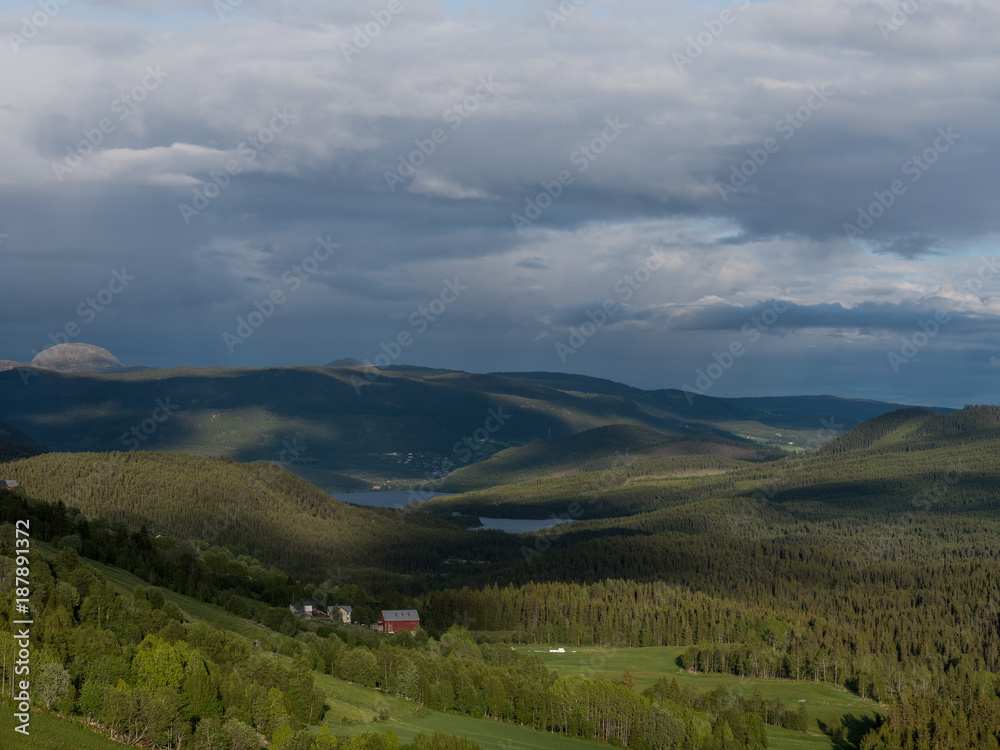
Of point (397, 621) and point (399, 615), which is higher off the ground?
point (399, 615)

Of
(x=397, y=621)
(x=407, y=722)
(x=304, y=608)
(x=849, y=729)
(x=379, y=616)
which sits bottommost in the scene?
(x=849, y=729)

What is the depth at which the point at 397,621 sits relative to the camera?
510 feet

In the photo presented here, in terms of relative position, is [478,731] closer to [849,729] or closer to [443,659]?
[443,659]

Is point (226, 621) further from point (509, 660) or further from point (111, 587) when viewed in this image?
point (509, 660)

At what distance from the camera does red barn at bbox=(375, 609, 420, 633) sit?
505ft

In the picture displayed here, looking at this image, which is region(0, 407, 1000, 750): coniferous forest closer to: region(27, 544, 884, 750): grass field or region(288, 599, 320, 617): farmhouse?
region(27, 544, 884, 750): grass field

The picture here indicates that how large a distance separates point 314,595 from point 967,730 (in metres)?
110

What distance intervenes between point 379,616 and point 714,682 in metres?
59.4

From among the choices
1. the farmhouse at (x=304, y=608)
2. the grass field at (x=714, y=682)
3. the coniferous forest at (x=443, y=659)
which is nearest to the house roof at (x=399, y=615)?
the coniferous forest at (x=443, y=659)

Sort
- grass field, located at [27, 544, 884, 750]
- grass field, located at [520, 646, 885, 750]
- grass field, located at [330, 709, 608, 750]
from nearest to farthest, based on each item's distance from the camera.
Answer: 1. grass field, located at [27, 544, 884, 750]
2. grass field, located at [330, 709, 608, 750]
3. grass field, located at [520, 646, 885, 750]

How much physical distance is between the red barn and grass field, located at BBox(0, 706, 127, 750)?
3554 inches

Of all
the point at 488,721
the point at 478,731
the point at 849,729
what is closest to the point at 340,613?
the point at 488,721

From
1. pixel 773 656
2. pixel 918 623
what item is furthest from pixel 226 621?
pixel 918 623

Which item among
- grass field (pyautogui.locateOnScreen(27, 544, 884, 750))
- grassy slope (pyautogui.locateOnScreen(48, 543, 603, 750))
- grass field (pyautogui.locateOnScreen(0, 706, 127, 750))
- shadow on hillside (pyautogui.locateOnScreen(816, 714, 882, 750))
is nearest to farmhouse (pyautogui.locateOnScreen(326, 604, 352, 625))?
grass field (pyautogui.locateOnScreen(27, 544, 884, 750))
